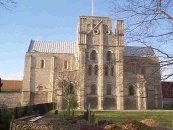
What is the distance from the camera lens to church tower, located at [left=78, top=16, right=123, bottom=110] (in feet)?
209

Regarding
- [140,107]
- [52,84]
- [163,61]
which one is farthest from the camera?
[52,84]

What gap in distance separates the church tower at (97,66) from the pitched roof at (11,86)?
20.8 metres

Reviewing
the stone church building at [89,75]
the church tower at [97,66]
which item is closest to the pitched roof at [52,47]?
the stone church building at [89,75]

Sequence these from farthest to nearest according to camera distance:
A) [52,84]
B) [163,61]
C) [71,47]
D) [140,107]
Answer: [71,47]
[52,84]
[140,107]
[163,61]

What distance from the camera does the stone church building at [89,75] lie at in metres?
63.2

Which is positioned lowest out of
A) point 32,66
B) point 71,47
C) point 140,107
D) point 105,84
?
point 140,107

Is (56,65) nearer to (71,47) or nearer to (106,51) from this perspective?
(71,47)

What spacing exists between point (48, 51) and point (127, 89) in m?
21.0

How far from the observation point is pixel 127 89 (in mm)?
65312

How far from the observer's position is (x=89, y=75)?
2566 inches

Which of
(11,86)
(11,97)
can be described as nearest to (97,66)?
(11,97)

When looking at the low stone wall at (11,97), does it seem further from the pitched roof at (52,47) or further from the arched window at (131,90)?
the arched window at (131,90)

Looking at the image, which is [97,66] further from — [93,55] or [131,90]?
[131,90]

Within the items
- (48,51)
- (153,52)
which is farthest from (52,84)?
(153,52)
